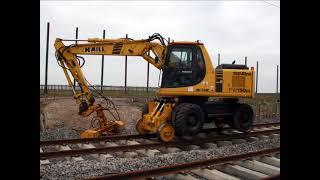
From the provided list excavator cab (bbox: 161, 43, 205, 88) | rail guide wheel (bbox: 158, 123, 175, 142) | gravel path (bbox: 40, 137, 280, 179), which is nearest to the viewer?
gravel path (bbox: 40, 137, 280, 179)

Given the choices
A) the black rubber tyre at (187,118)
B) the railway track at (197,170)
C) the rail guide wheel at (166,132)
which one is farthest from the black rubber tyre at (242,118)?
the railway track at (197,170)

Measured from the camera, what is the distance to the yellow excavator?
1116cm

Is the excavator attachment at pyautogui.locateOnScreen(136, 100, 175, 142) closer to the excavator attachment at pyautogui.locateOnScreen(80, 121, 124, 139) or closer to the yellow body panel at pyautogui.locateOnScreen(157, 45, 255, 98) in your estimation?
the yellow body panel at pyautogui.locateOnScreen(157, 45, 255, 98)

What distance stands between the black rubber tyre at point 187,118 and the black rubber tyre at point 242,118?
1788 millimetres

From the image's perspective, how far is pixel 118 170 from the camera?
6941 mm

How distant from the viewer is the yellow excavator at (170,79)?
11.2m

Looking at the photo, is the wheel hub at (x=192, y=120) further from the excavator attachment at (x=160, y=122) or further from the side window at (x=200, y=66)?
the side window at (x=200, y=66)

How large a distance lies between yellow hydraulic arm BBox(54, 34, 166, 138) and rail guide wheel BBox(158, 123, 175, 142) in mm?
2083

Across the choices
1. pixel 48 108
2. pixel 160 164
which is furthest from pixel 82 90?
pixel 48 108

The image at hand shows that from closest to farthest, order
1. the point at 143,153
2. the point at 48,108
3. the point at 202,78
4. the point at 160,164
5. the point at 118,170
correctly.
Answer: the point at 118,170, the point at 160,164, the point at 143,153, the point at 202,78, the point at 48,108

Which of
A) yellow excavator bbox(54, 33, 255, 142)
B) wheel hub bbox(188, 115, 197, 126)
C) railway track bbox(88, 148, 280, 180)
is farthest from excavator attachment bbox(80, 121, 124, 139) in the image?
railway track bbox(88, 148, 280, 180)

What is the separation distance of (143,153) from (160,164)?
163 centimetres
